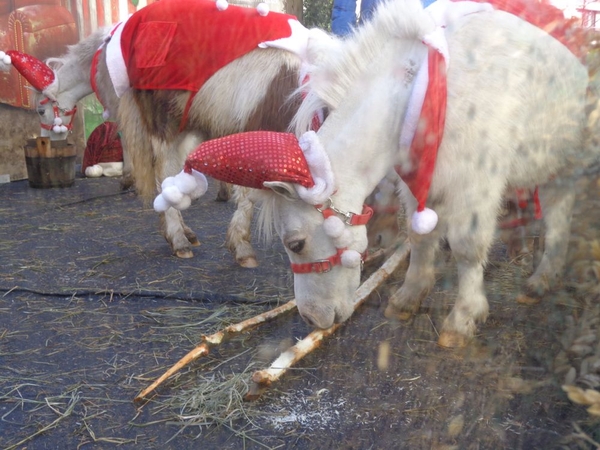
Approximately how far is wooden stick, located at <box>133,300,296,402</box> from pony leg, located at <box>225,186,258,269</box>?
100 cm

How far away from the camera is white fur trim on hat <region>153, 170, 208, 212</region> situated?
220 centimetres

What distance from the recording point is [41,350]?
2.70m

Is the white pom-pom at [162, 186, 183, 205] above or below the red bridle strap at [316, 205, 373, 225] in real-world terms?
above

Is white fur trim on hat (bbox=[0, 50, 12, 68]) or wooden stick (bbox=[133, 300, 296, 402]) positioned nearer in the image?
wooden stick (bbox=[133, 300, 296, 402])

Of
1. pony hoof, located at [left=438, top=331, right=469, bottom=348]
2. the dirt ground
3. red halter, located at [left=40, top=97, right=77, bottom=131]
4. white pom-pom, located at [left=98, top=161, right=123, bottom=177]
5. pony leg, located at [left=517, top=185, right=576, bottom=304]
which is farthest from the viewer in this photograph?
white pom-pom, located at [left=98, top=161, right=123, bottom=177]

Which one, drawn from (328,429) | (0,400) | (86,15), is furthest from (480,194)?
(86,15)

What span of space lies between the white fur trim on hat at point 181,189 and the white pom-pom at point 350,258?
1.92ft

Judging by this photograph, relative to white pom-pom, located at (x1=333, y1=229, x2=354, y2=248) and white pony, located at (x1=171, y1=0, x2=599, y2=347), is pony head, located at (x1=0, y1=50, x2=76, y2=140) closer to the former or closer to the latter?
white pony, located at (x1=171, y1=0, x2=599, y2=347)

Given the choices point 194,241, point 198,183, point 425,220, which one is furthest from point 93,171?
point 425,220

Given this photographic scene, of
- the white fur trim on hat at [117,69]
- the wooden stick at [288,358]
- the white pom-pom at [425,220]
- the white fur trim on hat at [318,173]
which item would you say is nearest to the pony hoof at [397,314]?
the wooden stick at [288,358]

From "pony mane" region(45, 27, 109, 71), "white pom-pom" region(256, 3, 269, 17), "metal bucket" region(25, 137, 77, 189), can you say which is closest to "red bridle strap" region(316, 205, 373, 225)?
"white pom-pom" region(256, 3, 269, 17)

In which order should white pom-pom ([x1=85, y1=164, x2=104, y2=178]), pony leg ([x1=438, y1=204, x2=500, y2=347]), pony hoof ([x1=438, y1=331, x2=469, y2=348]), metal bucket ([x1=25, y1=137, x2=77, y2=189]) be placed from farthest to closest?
white pom-pom ([x1=85, y1=164, x2=104, y2=178]) → metal bucket ([x1=25, y1=137, x2=77, y2=189]) → pony hoof ([x1=438, y1=331, x2=469, y2=348]) → pony leg ([x1=438, y1=204, x2=500, y2=347])

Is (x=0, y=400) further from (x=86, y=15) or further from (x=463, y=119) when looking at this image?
(x=86, y=15)

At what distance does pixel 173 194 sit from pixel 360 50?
3.02 feet
